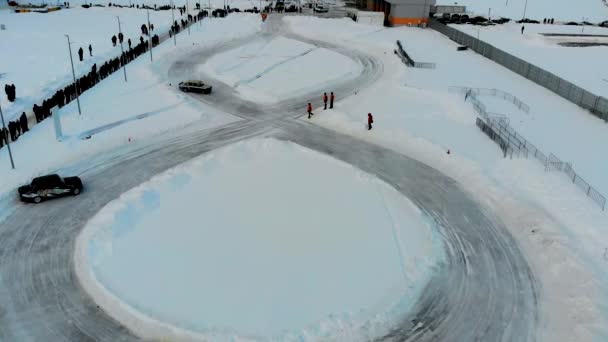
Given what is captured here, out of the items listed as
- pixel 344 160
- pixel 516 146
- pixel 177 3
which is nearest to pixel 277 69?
pixel 344 160

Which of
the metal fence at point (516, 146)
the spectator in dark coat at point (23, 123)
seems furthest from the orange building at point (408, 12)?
the spectator in dark coat at point (23, 123)

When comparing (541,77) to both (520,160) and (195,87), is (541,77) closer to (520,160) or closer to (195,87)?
(520,160)

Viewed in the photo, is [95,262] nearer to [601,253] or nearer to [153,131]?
[153,131]

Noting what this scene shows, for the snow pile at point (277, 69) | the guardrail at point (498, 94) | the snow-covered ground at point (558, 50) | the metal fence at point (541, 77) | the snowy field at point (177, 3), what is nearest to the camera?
the metal fence at point (541, 77)

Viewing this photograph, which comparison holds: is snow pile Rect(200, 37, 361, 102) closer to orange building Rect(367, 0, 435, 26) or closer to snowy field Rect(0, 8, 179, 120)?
snowy field Rect(0, 8, 179, 120)

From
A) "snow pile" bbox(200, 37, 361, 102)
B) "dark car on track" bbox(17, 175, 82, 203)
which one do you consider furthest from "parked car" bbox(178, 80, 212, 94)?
"dark car on track" bbox(17, 175, 82, 203)

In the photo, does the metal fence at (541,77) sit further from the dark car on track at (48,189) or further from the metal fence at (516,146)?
the dark car on track at (48,189)
